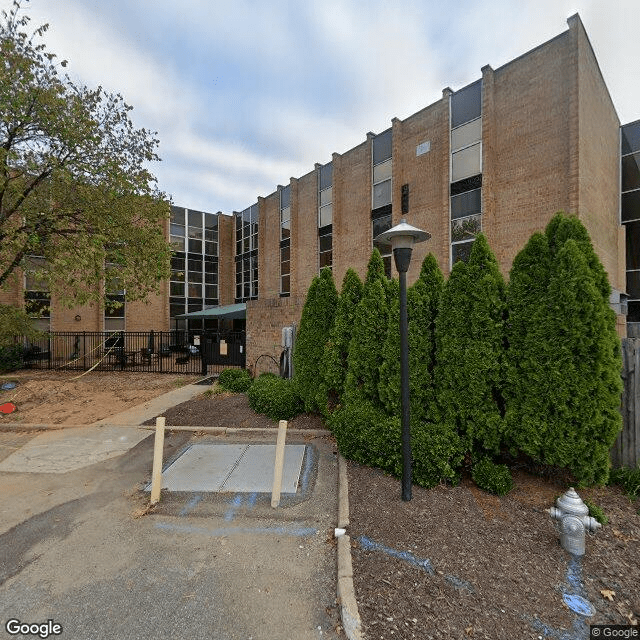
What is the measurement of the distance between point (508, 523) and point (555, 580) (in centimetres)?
72

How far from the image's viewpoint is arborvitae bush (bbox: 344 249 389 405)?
5043mm

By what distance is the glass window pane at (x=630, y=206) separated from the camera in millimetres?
12805

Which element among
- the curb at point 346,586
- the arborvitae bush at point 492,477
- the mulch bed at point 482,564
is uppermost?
the arborvitae bush at point 492,477

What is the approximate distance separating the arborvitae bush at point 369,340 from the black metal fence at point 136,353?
27.3ft

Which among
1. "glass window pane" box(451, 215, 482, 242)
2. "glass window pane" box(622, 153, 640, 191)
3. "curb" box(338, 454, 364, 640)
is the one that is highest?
"glass window pane" box(622, 153, 640, 191)

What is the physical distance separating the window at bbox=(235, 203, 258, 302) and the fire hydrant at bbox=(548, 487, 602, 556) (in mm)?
23181

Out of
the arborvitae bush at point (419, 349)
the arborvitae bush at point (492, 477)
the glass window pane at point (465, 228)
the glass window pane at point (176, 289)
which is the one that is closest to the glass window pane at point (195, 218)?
the glass window pane at point (176, 289)

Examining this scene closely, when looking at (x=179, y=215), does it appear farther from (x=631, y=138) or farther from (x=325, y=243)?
(x=631, y=138)

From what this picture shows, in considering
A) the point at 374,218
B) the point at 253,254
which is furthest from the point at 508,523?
the point at 253,254

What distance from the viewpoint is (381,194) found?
54.0 ft

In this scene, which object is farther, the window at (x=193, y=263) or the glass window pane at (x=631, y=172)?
the window at (x=193, y=263)

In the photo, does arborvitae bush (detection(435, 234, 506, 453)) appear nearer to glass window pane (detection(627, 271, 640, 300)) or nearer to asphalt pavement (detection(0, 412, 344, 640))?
asphalt pavement (detection(0, 412, 344, 640))

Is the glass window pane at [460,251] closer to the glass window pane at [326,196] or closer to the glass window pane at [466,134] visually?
the glass window pane at [466,134]

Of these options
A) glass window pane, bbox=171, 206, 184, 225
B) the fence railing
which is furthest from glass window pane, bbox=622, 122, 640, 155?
glass window pane, bbox=171, 206, 184, 225
